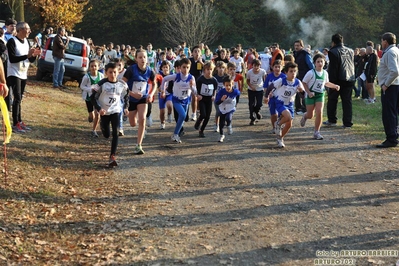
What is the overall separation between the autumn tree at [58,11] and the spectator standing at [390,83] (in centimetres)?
2512

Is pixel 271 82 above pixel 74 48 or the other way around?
the other way around

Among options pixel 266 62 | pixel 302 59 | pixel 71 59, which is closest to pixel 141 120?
pixel 302 59

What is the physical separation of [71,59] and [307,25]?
3973 cm

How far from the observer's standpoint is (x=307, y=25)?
58.0 metres

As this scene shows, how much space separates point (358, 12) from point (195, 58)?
45.3 meters

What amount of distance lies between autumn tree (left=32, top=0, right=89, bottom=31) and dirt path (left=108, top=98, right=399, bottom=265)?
23065mm

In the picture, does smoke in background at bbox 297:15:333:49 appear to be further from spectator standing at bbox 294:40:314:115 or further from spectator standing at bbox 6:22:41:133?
spectator standing at bbox 6:22:41:133

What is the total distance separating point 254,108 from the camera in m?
14.6

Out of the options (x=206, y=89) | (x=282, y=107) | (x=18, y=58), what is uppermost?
(x=18, y=58)

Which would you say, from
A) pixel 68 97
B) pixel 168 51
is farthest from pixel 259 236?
pixel 168 51

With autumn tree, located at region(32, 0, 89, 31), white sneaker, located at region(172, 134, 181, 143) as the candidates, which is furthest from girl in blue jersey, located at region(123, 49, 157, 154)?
autumn tree, located at region(32, 0, 89, 31)

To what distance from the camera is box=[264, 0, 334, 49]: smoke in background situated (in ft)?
Answer: 186

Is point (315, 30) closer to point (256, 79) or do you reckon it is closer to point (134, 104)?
point (256, 79)

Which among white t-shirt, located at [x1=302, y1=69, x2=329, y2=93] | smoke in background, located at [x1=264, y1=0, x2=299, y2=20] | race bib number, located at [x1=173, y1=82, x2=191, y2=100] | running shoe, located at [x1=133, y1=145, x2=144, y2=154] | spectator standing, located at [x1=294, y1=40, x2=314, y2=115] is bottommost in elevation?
running shoe, located at [x1=133, y1=145, x2=144, y2=154]
